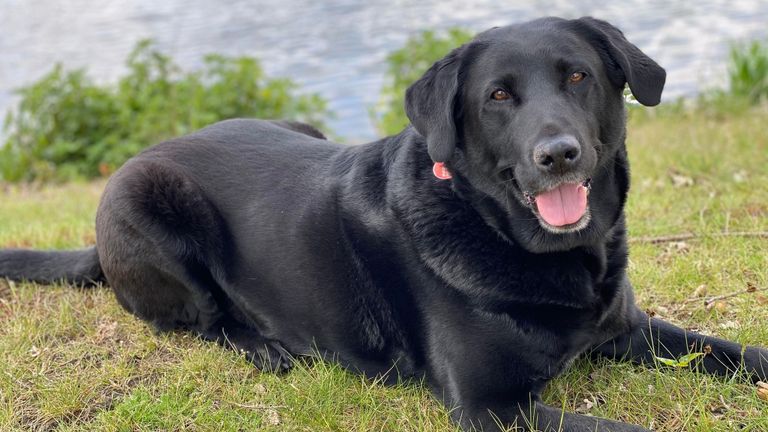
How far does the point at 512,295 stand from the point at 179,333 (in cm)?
178

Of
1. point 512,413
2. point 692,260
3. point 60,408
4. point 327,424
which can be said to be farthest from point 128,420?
point 692,260

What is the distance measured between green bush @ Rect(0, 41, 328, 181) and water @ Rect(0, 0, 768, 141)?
1.14 meters

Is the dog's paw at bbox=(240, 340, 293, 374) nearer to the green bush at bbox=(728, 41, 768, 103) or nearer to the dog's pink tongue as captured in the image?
the dog's pink tongue

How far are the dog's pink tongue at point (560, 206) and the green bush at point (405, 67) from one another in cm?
680

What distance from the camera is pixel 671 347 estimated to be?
3.41 meters

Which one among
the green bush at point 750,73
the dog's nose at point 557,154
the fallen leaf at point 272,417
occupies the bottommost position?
the green bush at point 750,73

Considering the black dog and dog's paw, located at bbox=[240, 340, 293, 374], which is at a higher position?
the black dog

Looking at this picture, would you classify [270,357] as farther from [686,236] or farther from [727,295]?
[686,236]

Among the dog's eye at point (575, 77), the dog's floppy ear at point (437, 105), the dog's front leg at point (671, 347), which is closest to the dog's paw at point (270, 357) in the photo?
Answer: the dog's floppy ear at point (437, 105)

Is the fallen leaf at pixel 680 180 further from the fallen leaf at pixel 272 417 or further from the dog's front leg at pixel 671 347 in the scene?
the fallen leaf at pixel 272 417

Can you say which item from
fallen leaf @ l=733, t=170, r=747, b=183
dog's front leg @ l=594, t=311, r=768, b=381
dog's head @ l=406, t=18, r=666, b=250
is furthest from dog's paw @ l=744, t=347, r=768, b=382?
fallen leaf @ l=733, t=170, r=747, b=183

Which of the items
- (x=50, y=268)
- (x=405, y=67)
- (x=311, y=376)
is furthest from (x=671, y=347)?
(x=405, y=67)

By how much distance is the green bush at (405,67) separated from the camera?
9.85 meters

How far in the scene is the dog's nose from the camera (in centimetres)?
275
